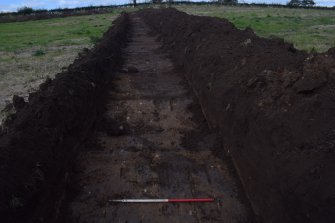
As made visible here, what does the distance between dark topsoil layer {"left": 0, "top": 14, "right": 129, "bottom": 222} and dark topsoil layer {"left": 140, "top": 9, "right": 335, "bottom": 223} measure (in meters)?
2.68

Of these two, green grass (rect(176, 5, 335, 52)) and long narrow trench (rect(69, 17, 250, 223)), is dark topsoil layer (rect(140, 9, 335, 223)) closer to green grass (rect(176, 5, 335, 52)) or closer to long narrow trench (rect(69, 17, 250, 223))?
long narrow trench (rect(69, 17, 250, 223))

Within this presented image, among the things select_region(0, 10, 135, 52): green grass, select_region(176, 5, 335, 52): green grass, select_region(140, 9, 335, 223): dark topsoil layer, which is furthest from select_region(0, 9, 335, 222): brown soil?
select_region(0, 10, 135, 52): green grass

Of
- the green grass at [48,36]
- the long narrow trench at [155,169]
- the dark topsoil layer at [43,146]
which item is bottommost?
the green grass at [48,36]

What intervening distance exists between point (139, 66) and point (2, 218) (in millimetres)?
12017

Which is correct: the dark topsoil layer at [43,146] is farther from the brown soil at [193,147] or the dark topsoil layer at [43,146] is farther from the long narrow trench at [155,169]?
the long narrow trench at [155,169]

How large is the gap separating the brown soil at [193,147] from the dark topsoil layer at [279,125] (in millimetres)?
17

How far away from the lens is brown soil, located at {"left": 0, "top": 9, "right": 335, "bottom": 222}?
16.1ft

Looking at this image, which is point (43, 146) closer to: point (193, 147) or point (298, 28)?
point (193, 147)

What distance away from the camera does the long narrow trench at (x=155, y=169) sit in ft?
19.6

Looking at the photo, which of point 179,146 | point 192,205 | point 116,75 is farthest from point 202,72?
point 192,205

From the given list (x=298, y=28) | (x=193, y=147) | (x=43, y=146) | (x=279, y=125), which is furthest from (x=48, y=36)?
(x=279, y=125)

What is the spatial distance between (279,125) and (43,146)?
3.28 meters

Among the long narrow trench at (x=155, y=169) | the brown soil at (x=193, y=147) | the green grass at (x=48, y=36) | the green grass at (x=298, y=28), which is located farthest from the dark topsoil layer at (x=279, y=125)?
the green grass at (x=48, y=36)

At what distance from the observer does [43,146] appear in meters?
6.13
